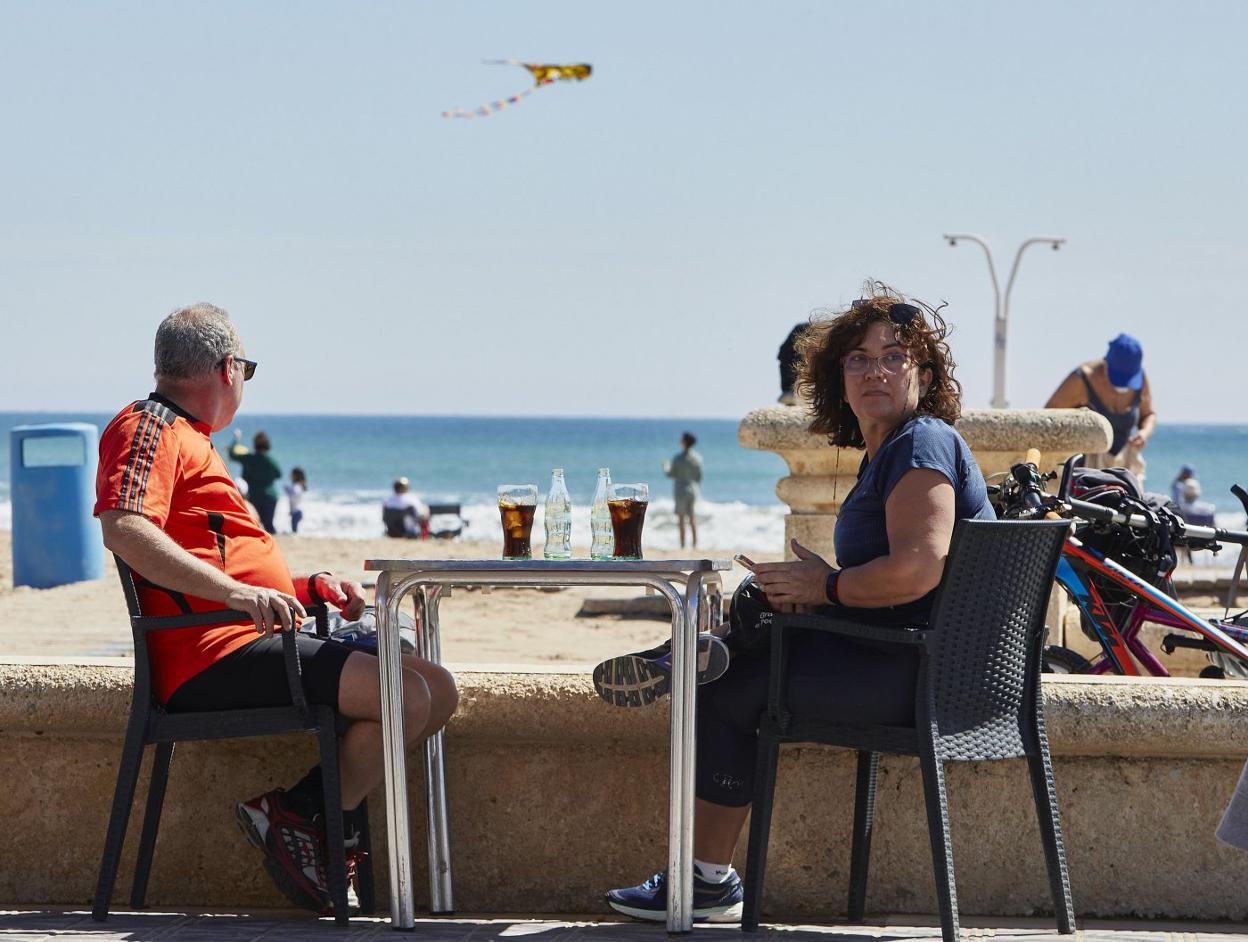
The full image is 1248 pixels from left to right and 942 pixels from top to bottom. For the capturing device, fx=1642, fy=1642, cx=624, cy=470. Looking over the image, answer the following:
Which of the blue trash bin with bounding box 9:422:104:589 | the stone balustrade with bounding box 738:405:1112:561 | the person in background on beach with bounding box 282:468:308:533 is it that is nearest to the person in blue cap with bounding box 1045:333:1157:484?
the stone balustrade with bounding box 738:405:1112:561

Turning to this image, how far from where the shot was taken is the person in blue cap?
920 centimetres

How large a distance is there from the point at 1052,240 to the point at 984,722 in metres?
25.4

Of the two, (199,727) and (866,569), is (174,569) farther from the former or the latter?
(866,569)

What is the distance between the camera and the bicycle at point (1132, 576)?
4.75 meters

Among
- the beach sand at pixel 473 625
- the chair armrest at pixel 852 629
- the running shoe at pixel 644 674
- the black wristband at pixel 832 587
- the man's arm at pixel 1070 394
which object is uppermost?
the man's arm at pixel 1070 394

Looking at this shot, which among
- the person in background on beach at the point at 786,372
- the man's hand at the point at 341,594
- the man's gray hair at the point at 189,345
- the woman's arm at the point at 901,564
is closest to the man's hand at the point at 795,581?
the woman's arm at the point at 901,564

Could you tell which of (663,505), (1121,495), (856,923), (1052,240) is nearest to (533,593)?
(1121,495)

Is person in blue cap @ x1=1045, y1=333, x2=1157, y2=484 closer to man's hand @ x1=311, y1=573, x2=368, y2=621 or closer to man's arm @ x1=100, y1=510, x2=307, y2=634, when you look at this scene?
man's hand @ x1=311, y1=573, x2=368, y2=621

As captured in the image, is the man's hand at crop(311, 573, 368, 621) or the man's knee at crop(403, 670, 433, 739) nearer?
the man's knee at crop(403, 670, 433, 739)

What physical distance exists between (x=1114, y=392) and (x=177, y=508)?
6954 mm

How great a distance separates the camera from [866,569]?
3.41m

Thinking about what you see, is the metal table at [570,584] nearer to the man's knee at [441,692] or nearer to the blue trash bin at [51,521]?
the man's knee at [441,692]

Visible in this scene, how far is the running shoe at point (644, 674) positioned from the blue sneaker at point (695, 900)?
0.45 m

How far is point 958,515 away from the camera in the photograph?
353 cm
